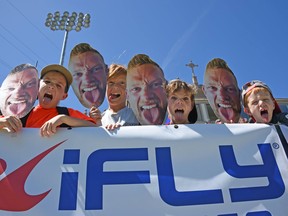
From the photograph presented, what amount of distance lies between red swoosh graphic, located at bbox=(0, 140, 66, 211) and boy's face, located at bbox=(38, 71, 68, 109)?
22.5 inches

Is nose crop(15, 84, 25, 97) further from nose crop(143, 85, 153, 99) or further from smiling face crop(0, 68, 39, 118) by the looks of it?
nose crop(143, 85, 153, 99)

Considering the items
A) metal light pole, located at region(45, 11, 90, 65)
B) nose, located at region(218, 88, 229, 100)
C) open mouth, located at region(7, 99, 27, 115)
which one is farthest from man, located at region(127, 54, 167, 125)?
metal light pole, located at region(45, 11, 90, 65)

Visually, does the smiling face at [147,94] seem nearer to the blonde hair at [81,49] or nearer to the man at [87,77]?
the man at [87,77]

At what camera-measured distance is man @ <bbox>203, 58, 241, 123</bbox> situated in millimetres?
2180

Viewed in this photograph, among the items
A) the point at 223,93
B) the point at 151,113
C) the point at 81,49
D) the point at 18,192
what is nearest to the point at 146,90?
the point at 151,113

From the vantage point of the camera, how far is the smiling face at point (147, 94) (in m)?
2.05

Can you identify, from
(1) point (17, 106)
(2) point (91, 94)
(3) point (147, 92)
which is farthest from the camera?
(2) point (91, 94)

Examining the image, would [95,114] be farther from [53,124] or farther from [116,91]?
[53,124]

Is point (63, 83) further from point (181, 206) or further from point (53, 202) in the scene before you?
point (181, 206)

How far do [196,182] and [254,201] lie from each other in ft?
1.21

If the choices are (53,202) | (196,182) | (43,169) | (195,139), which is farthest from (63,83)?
(196,182)

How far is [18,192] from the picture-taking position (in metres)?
1.46

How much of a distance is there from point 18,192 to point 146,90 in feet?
4.07

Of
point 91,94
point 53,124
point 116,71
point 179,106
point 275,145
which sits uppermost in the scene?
point 116,71
